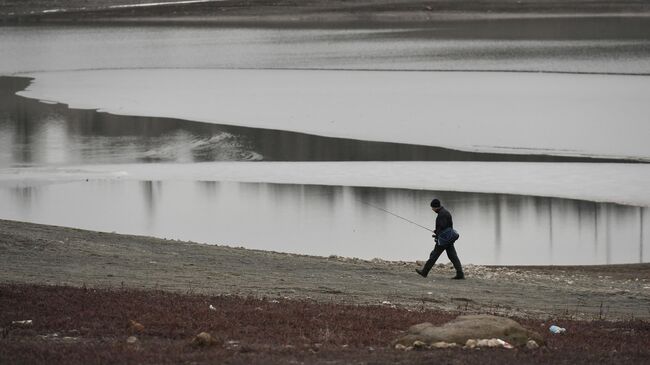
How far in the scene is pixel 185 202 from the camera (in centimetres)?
2948

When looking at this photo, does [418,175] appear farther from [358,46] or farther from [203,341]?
[358,46]

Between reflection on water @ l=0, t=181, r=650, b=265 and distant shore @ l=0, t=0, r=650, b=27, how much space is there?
60649 millimetres

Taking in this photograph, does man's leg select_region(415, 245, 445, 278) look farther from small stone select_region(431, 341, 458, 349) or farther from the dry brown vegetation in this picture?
small stone select_region(431, 341, 458, 349)

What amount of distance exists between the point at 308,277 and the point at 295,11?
81.4 metres

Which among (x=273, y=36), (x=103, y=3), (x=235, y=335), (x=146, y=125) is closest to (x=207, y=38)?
(x=273, y=36)

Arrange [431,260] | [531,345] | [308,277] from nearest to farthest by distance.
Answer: [531,345] → [308,277] → [431,260]

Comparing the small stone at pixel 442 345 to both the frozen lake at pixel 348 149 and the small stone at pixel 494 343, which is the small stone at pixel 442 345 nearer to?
the small stone at pixel 494 343

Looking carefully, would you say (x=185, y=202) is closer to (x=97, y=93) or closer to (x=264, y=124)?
(x=264, y=124)

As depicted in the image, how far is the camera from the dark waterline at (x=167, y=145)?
3538 cm

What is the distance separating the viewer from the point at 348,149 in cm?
3662

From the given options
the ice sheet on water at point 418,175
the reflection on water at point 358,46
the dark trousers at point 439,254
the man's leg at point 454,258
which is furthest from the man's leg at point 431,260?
the reflection on water at point 358,46

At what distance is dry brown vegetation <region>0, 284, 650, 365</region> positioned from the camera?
37.4 feet

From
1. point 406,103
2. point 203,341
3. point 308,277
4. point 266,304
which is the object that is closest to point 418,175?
point 308,277

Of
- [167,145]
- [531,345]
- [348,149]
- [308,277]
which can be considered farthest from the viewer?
[167,145]
